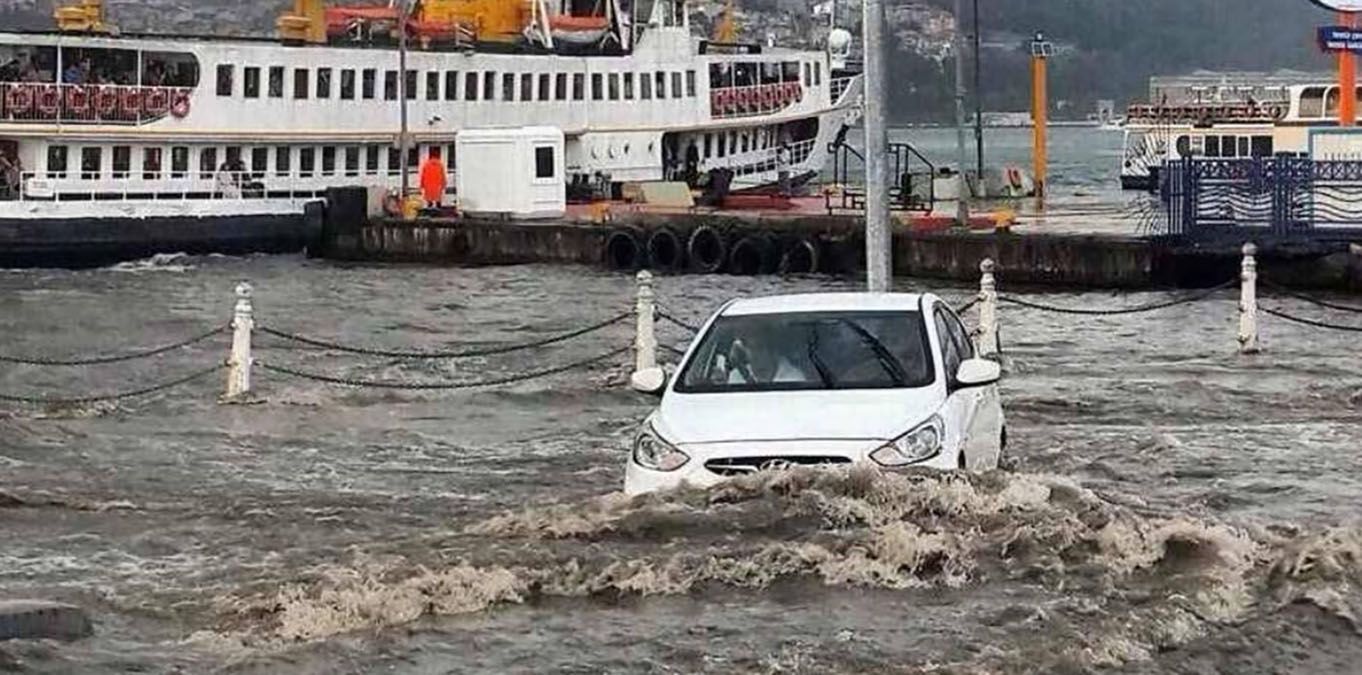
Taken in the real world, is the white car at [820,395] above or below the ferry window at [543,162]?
below

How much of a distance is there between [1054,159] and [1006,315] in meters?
131

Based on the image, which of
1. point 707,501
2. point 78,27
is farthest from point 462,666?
point 78,27

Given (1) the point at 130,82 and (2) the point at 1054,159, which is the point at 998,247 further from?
(2) the point at 1054,159

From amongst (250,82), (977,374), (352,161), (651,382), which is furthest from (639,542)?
(352,161)

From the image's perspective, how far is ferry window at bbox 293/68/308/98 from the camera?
168 ft

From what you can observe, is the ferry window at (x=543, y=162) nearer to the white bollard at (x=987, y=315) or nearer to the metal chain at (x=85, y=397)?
the white bollard at (x=987, y=315)

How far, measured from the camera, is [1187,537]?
12430 mm

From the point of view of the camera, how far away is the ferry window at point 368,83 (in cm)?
5284

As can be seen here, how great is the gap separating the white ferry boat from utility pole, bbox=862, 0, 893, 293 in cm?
2911

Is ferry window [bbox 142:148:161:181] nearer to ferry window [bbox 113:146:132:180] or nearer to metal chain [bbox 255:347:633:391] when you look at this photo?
ferry window [bbox 113:146:132:180]

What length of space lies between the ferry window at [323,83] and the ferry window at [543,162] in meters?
5.40

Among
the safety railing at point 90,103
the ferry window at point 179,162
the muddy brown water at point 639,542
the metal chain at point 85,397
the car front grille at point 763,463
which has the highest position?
the safety railing at point 90,103

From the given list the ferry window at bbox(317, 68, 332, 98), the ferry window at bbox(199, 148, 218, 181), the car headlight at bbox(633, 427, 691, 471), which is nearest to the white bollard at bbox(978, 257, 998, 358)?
the car headlight at bbox(633, 427, 691, 471)

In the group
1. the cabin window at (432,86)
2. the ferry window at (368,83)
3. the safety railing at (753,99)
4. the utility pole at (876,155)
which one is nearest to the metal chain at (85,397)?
the utility pole at (876,155)
